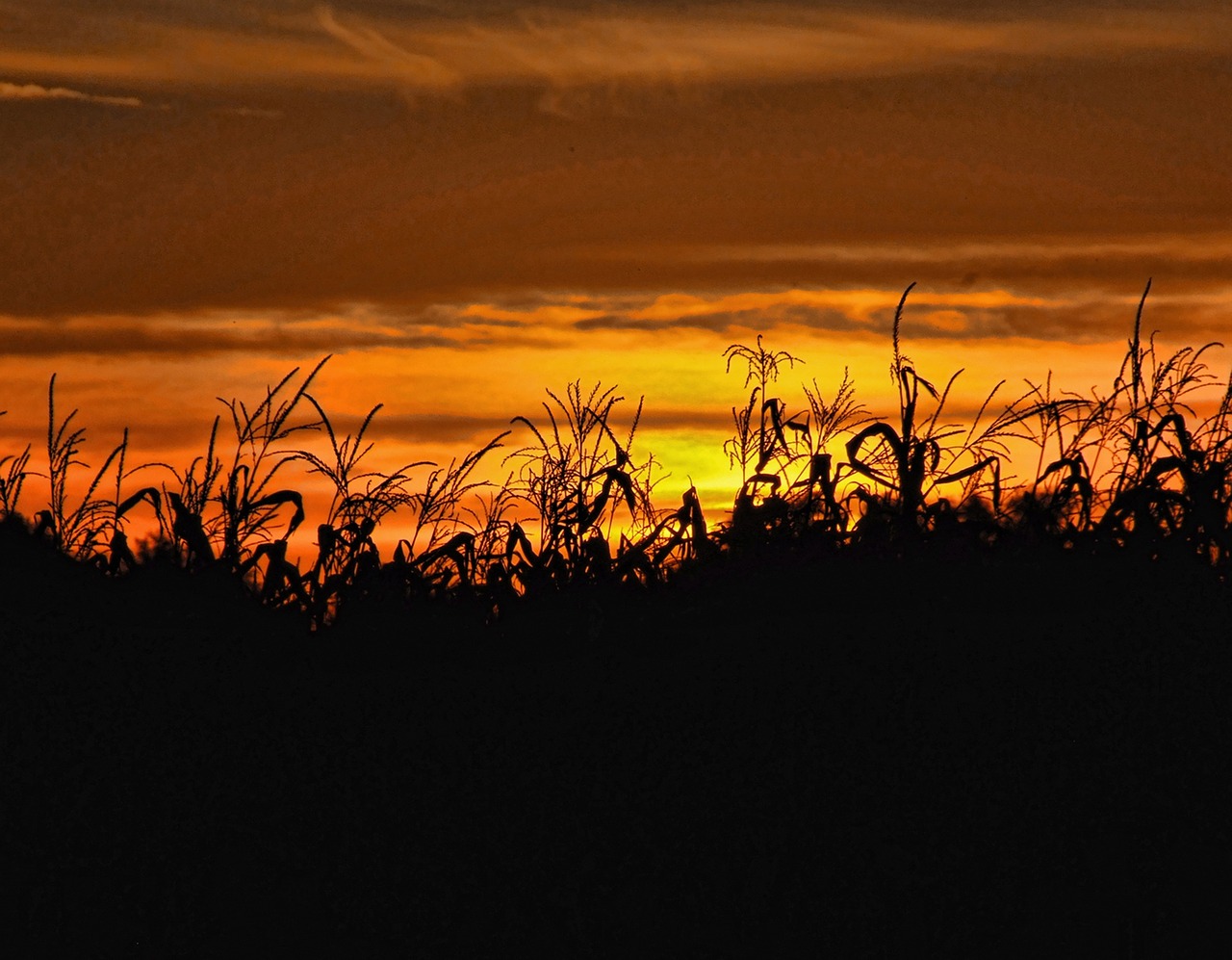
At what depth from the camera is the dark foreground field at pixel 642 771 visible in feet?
13.4

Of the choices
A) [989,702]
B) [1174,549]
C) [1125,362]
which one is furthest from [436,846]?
[1125,362]

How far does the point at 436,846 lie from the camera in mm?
4238

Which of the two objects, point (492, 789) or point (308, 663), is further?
point (308, 663)

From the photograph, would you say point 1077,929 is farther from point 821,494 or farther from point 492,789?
point 821,494

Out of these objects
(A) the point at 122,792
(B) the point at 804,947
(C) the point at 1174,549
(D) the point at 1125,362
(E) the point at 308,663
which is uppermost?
(D) the point at 1125,362

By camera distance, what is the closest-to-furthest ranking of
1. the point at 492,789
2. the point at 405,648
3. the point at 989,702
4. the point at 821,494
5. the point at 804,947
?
the point at 804,947 < the point at 492,789 < the point at 989,702 < the point at 405,648 < the point at 821,494

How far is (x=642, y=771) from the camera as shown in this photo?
445 centimetres

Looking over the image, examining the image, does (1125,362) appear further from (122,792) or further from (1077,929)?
(122,792)

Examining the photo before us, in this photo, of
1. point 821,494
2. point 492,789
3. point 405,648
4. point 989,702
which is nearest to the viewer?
point 492,789

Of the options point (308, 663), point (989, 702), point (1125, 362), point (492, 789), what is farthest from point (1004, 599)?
point (308, 663)

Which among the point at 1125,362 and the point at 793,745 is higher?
the point at 1125,362

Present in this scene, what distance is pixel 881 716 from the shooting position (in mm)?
4664

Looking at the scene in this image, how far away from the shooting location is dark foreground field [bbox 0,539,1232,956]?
4.10 meters

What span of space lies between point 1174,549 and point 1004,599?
0.80m
